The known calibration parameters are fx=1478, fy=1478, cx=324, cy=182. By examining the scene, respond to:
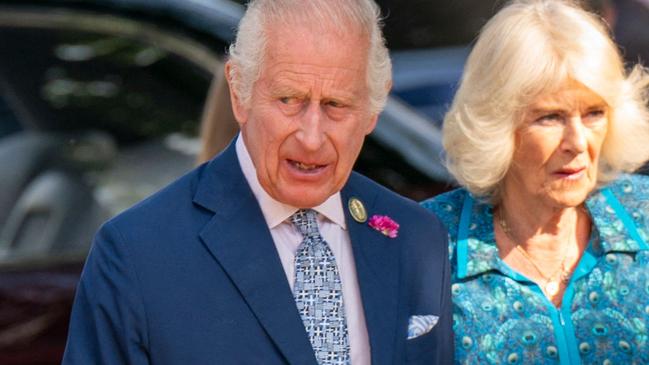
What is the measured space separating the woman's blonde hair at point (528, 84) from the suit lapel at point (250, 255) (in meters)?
0.78

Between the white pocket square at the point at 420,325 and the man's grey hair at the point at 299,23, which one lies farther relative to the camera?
the white pocket square at the point at 420,325

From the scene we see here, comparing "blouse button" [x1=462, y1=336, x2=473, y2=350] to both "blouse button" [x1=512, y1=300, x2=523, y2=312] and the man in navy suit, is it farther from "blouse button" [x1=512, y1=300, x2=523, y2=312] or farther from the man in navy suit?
the man in navy suit

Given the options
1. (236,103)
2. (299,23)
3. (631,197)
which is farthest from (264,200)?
(631,197)

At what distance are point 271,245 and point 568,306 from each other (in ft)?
2.76

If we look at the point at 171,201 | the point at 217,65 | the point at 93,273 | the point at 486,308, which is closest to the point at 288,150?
the point at 171,201

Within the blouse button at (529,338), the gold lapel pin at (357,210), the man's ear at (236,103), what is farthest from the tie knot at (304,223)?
the blouse button at (529,338)

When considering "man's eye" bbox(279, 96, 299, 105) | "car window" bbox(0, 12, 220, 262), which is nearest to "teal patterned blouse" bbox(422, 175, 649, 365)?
"man's eye" bbox(279, 96, 299, 105)

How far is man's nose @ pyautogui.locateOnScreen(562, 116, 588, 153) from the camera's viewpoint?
338cm

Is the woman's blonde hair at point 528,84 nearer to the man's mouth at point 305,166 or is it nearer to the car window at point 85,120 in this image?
the man's mouth at point 305,166

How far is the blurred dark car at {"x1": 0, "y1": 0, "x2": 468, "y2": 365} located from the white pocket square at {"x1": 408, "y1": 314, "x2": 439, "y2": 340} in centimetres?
167

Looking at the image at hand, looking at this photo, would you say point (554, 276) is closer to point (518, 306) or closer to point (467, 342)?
point (518, 306)

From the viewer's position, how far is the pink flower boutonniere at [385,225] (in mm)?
3088

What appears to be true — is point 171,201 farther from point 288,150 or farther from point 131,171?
point 131,171

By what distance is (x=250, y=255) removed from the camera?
2.91 m
